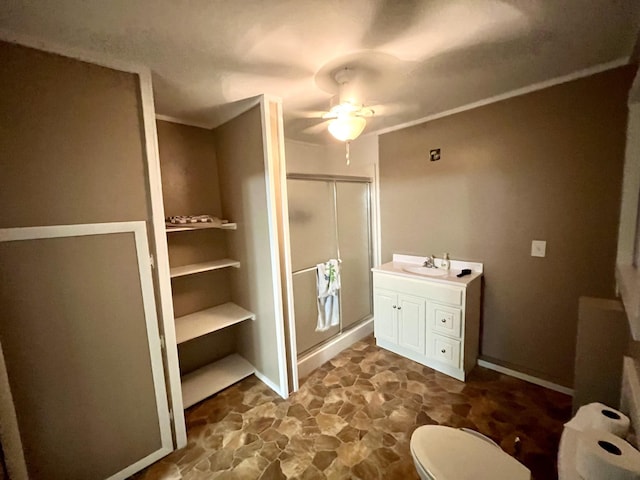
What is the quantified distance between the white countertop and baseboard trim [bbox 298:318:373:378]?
81 cm

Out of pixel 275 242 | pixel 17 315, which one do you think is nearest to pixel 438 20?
pixel 275 242

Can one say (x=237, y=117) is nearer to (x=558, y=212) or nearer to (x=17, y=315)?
(x=17, y=315)

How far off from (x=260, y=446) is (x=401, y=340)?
5.04 feet

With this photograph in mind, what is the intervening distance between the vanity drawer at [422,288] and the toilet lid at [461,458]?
1095 mm

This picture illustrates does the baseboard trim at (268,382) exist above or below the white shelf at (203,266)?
below

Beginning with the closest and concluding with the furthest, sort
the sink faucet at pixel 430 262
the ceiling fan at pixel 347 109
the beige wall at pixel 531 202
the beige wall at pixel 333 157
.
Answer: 1. the ceiling fan at pixel 347 109
2. the beige wall at pixel 531 202
3. the sink faucet at pixel 430 262
4. the beige wall at pixel 333 157

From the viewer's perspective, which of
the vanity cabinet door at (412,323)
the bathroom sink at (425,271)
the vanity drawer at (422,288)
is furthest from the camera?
the bathroom sink at (425,271)

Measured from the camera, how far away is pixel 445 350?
230 cm

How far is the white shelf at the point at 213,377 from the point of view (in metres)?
2.19

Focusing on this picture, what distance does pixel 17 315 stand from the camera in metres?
1.24

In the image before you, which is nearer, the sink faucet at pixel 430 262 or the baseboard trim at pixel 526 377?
the baseboard trim at pixel 526 377

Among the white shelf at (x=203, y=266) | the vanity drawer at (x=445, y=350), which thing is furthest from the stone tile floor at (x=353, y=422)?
the white shelf at (x=203, y=266)

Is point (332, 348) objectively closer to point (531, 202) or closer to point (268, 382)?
point (268, 382)

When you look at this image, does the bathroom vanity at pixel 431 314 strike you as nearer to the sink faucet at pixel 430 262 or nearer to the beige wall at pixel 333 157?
the sink faucet at pixel 430 262
